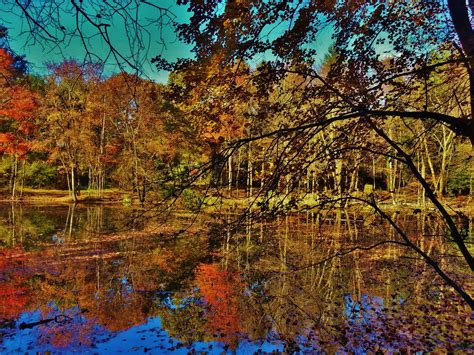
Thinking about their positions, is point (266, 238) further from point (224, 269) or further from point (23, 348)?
point (23, 348)

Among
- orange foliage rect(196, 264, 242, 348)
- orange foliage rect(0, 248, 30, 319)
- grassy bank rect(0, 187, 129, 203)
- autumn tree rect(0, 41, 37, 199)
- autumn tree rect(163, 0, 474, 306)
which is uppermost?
autumn tree rect(0, 41, 37, 199)

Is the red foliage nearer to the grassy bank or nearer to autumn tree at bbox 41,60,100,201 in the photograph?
autumn tree at bbox 41,60,100,201

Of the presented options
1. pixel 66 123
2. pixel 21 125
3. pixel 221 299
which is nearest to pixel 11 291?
pixel 221 299

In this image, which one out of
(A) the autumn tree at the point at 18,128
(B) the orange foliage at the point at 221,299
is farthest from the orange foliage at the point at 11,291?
(A) the autumn tree at the point at 18,128

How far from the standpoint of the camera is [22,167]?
124 ft

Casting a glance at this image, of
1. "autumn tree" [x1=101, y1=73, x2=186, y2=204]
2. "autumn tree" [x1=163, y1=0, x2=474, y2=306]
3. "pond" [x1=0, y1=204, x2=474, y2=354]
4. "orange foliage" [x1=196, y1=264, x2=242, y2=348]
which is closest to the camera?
"autumn tree" [x1=163, y1=0, x2=474, y2=306]

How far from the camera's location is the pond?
21.4 ft

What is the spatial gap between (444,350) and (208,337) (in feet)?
13.7

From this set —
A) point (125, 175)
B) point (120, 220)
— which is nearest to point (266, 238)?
point (120, 220)

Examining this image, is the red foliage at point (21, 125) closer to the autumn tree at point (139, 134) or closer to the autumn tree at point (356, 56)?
the autumn tree at point (139, 134)

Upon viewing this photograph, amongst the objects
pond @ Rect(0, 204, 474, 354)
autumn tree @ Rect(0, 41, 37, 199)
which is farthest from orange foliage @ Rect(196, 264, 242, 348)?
autumn tree @ Rect(0, 41, 37, 199)

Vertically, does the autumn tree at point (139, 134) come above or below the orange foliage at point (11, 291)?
above

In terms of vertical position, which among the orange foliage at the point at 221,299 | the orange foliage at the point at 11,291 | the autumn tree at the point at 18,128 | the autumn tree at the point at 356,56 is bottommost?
the orange foliage at the point at 221,299

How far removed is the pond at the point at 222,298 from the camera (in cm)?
652
